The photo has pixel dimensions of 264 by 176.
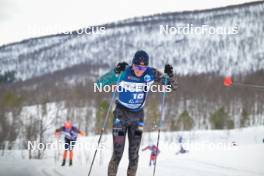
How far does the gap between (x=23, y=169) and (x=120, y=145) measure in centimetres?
231

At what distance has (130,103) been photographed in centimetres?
492

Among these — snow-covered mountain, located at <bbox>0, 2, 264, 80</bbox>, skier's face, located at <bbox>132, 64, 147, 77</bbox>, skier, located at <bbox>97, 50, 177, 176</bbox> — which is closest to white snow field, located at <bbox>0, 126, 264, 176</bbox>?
skier, located at <bbox>97, 50, 177, 176</bbox>

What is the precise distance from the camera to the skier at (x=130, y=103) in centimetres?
481

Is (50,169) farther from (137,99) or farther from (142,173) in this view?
(137,99)

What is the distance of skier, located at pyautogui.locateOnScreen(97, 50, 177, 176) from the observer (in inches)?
189

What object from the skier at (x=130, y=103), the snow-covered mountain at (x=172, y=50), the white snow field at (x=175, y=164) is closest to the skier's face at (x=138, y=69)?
the skier at (x=130, y=103)

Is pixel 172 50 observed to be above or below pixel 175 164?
above

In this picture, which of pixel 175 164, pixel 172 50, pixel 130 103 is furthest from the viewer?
pixel 172 50

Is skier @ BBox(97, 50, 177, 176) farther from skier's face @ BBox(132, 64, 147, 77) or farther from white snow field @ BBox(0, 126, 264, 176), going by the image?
white snow field @ BBox(0, 126, 264, 176)

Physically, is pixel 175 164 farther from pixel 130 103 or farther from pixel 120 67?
pixel 120 67

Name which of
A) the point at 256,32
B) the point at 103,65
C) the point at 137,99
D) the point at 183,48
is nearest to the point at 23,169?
the point at 137,99

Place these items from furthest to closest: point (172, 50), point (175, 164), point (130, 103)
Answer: point (172, 50), point (175, 164), point (130, 103)

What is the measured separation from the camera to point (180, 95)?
72.1 meters

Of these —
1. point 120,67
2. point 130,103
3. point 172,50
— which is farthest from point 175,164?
point 172,50
